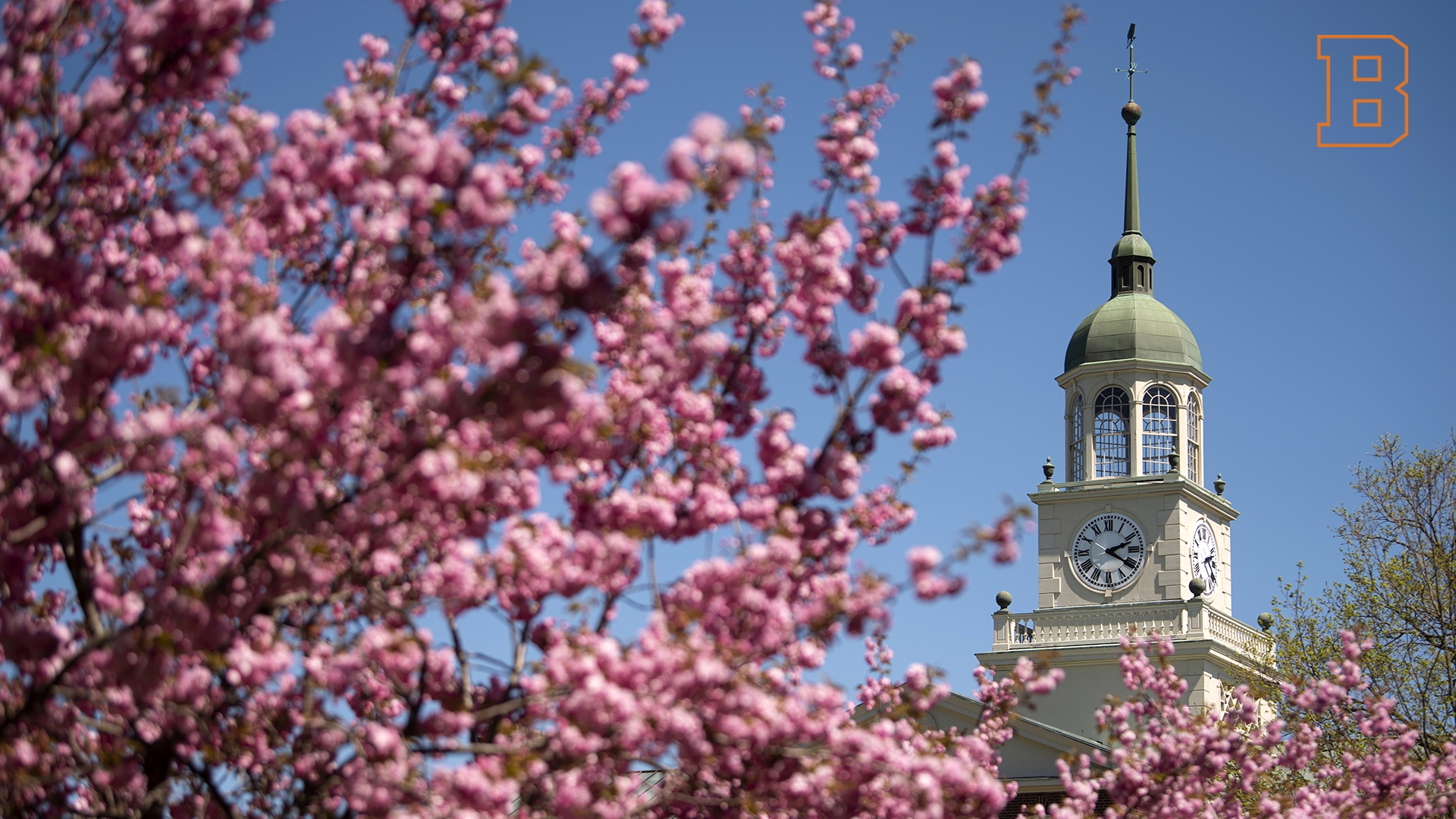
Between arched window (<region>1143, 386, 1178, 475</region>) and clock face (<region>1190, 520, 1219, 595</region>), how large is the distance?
2.11 m

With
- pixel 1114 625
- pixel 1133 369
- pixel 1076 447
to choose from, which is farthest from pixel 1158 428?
pixel 1114 625

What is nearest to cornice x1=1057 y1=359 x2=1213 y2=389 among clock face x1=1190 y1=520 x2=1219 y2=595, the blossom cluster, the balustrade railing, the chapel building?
the chapel building

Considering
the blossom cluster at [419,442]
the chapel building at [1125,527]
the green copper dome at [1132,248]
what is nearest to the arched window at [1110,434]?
the chapel building at [1125,527]

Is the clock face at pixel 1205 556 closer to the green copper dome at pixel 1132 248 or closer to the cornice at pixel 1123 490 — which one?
the cornice at pixel 1123 490

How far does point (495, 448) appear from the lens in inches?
298

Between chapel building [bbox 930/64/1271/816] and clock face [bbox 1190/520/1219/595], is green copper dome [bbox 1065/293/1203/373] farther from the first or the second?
clock face [bbox 1190/520/1219/595]

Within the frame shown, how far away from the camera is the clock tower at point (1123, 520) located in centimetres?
4531

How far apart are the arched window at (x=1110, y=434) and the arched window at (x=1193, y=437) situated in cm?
194

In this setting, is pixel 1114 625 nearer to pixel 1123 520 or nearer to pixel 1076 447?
pixel 1123 520

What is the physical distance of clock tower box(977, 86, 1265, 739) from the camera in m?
45.3

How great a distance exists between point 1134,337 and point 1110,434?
289cm

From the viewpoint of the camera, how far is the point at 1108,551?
4703cm

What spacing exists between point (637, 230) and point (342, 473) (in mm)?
2275

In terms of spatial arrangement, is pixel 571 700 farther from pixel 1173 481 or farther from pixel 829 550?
pixel 1173 481
